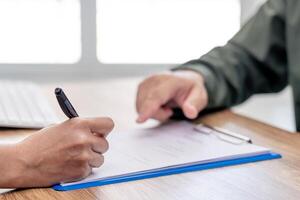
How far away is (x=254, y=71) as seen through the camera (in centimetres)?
131

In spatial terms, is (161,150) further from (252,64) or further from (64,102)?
(252,64)

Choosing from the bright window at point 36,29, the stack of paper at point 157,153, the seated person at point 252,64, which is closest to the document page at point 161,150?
the stack of paper at point 157,153

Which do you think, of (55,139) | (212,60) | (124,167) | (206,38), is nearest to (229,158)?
(124,167)

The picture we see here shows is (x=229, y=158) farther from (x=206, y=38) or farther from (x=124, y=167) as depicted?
(x=206, y=38)

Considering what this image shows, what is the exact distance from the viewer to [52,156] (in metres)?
0.69

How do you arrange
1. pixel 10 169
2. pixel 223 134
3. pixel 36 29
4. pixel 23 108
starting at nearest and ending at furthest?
pixel 10 169 < pixel 223 134 < pixel 23 108 < pixel 36 29

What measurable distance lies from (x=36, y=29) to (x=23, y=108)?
1204mm

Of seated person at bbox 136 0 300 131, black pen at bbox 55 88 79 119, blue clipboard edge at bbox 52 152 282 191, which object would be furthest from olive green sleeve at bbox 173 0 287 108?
black pen at bbox 55 88 79 119

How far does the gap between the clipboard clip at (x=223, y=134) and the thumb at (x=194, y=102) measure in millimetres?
46

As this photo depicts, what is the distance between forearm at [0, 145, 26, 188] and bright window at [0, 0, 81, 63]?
1.65m

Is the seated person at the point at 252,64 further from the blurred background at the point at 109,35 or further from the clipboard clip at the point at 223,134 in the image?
the blurred background at the point at 109,35

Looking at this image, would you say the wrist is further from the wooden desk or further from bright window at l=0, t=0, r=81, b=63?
bright window at l=0, t=0, r=81, b=63

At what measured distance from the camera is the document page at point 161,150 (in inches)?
30.0

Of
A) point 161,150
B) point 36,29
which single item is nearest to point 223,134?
point 161,150
